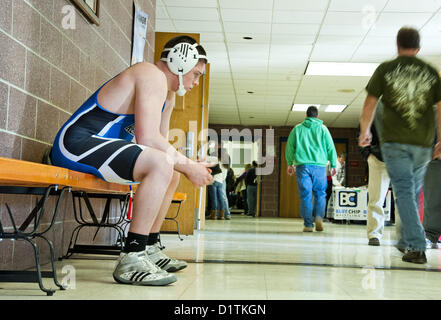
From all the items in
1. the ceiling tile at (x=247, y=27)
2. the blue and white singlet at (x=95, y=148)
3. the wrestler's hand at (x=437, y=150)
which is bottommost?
the blue and white singlet at (x=95, y=148)

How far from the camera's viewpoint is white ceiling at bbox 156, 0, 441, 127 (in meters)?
5.21

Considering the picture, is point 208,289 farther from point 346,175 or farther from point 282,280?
point 346,175

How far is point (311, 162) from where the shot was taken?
5.93 m

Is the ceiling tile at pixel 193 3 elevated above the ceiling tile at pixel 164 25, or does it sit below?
below

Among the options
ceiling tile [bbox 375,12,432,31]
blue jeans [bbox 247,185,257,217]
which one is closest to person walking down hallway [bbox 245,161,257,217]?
blue jeans [bbox 247,185,257,217]

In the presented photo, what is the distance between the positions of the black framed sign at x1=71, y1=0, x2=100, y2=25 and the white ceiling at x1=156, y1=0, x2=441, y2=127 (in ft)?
7.22

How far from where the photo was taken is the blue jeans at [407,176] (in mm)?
2523

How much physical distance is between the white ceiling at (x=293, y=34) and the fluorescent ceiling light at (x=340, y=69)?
0.14m

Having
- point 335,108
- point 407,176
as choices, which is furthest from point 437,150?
point 335,108

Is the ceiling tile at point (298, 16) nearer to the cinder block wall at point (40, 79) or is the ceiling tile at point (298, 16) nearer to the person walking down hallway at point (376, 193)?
the person walking down hallway at point (376, 193)

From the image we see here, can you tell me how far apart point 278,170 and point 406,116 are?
1125 centimetres

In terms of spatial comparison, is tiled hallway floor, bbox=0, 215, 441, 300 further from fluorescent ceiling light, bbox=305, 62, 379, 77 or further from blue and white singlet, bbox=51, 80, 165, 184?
fluorescent ceiling light, bbox=305, 62, 379, 77

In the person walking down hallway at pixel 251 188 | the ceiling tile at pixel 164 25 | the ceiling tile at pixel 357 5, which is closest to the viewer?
the ceiling tile at pixel 357 5

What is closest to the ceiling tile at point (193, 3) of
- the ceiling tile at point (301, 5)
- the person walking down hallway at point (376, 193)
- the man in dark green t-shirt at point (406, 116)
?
the ceiling tile at point (301, 5)
